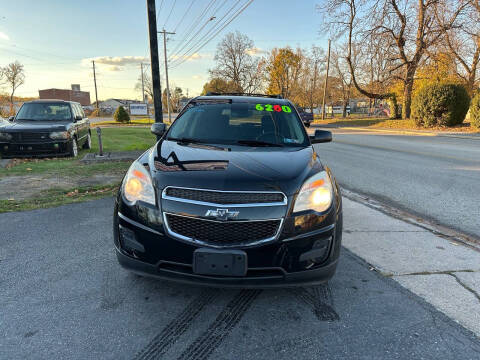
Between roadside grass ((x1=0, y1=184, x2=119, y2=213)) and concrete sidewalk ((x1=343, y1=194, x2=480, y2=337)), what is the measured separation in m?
4.24

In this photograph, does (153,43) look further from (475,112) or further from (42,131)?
(475,112)

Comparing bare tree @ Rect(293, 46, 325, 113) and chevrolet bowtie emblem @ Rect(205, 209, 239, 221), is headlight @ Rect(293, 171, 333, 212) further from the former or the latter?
bare tree @ Rect(293, 46, 325, 113)

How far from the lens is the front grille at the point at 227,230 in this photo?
2104 mm

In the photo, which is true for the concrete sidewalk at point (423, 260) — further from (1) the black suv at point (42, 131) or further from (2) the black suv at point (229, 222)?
(1) the black suv at point (42, 131)

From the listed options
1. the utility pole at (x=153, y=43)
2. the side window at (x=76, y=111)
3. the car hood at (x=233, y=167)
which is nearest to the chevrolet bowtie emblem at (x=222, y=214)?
the car hood at (x=233, y=167)

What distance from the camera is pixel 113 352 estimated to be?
1.96 metres

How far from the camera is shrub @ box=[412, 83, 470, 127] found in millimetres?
20016

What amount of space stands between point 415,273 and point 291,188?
5.58 ft

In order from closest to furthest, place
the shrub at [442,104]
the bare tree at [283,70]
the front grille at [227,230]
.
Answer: the front grille at [227,230] → the shrub at [442,104] → the bare tree at [283,70]

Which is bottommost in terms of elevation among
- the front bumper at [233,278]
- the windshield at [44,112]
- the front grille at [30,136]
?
the front bumper at [233,278]

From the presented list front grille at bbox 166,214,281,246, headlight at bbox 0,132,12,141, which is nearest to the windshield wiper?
front grille at bbox 166,214,281,246

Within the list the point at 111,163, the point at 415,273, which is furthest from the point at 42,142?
the point at 415,273

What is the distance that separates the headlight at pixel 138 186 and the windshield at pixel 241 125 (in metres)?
1.00

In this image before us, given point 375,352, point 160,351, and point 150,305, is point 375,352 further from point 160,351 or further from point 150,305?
point 150,305
